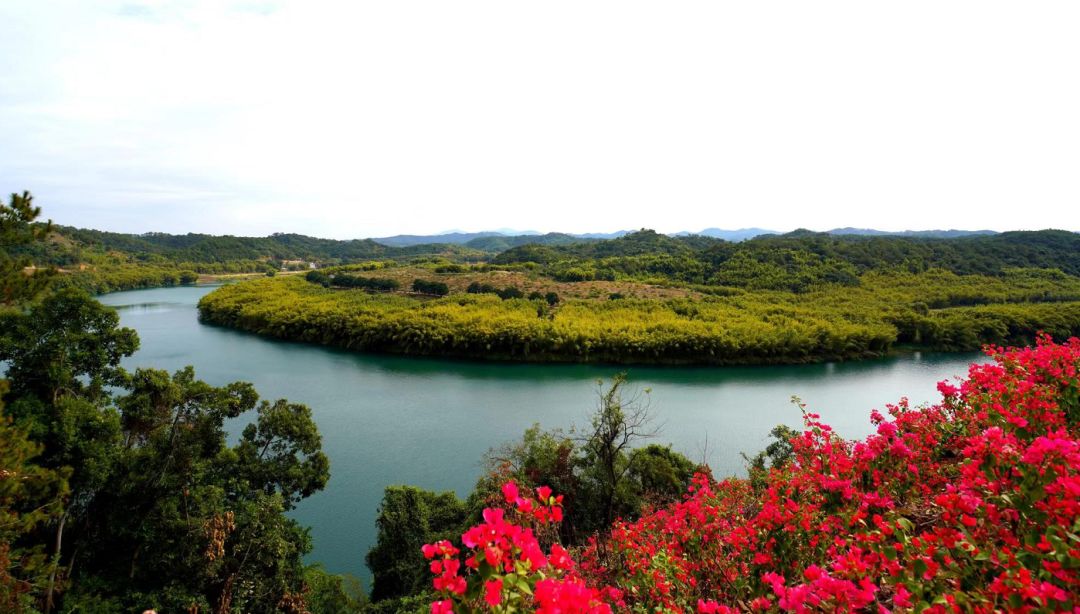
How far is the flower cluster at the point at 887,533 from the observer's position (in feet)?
6.18

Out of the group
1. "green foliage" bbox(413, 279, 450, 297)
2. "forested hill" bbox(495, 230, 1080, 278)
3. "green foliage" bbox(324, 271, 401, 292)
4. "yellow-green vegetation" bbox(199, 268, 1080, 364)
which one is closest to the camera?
"yellow-green vegetation" bbox(199, 268, 1080, 364)

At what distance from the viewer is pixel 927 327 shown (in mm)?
32250

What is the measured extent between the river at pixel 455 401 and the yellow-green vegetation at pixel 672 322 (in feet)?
4.39

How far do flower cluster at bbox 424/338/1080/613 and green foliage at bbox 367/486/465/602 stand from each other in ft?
15.0

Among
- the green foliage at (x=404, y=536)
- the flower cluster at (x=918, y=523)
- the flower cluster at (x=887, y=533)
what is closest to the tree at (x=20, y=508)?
the green foliage at (x=404, y=536)

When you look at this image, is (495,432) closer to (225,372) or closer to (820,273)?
(225,372)

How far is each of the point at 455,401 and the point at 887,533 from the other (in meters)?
19.9

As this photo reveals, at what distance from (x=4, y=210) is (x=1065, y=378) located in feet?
38.8

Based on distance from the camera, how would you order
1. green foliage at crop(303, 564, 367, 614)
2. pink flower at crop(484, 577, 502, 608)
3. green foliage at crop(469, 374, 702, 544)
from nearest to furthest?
pink flower at crop(484, 577, 502, 608) → green foliage at crop(303, 564, 367, 614) → green foliage at crop(469, 374, 702, 544)

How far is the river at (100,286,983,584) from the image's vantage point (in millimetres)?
13578

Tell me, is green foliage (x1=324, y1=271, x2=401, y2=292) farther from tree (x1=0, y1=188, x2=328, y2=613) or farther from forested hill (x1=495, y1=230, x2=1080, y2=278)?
tree (x1=0, y1=188, x2=328, y2=613)

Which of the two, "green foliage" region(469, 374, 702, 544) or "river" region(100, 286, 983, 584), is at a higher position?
"green foliage" region(469, 374, 702, 544)

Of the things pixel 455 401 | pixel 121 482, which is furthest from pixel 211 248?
pixel 121 482

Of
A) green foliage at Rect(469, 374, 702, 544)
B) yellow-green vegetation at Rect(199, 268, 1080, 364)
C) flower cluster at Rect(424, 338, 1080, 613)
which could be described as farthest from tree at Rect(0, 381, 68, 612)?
yellow-green vegetation at Rect(199, 268, 1080, 364)
